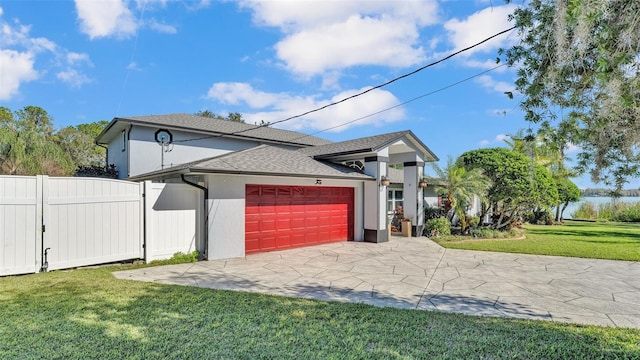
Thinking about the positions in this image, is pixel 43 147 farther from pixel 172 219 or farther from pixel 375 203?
pixel 375 203

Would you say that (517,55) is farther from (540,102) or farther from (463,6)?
(463,6)

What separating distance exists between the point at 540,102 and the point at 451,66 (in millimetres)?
3920

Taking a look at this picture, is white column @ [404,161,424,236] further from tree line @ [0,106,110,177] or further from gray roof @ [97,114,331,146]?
tree line @ [0,106,110,177]

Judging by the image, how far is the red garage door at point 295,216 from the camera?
9797 millimetres

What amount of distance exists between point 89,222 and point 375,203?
927 cm

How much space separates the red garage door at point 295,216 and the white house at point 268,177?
33 mm

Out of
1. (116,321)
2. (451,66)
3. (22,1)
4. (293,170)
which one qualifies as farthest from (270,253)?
(22,1)

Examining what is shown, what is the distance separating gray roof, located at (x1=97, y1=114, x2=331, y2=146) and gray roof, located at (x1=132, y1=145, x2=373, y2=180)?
2826mm

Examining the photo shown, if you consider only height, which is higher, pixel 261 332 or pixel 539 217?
pixel 261 332

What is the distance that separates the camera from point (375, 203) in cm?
1238

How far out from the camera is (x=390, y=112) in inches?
534

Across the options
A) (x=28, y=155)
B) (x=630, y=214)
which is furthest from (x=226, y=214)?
(x=630, y=214)

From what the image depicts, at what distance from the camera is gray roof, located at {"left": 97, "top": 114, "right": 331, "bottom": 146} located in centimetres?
1425

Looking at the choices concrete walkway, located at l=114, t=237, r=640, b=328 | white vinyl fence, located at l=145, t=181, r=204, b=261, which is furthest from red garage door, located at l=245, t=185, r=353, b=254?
white vinyl fence, located at l=145, t=181, r=204, b=261
